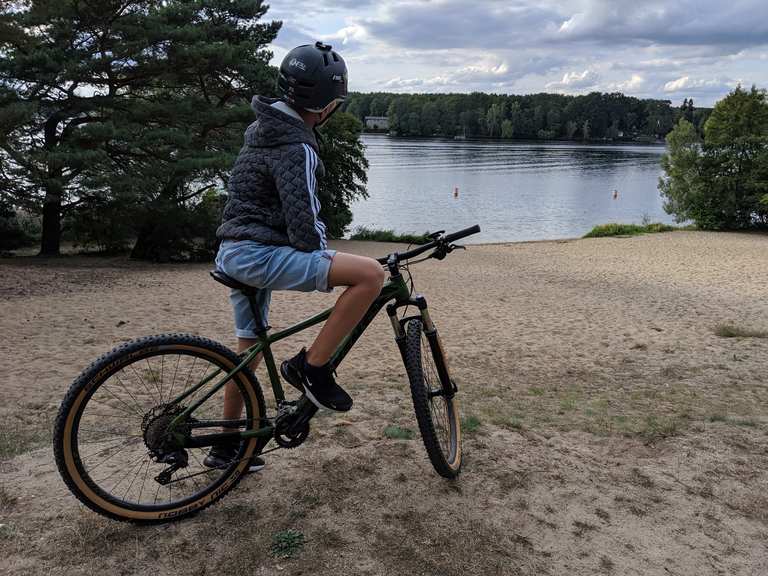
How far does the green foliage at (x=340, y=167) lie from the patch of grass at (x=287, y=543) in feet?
95.2

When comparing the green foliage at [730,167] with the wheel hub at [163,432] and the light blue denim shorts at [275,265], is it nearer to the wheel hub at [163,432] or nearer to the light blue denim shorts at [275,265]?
the light blue denim shorts at [275,265]

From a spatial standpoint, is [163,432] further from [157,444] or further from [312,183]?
[312,183]

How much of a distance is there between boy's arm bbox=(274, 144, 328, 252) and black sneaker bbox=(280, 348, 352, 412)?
1.56 ft

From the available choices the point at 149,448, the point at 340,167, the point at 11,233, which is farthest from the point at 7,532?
the point at 340,167

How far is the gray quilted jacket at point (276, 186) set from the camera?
2.31 meters

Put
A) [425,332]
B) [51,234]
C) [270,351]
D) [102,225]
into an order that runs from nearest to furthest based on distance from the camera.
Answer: [270,351]
[425,332]
[51,234]
[102,225]

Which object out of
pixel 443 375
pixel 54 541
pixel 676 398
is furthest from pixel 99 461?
pixel 676 398

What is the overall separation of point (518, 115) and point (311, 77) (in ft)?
434

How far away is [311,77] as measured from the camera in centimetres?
241

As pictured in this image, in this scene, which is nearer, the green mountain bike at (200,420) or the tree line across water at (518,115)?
the green mountain bike at (200,420)

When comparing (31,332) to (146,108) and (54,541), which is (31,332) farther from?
(146,108)

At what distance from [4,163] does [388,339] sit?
43.5 feet

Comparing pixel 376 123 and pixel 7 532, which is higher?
pixel 376 123

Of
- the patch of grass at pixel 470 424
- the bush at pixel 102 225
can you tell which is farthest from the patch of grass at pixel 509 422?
the bush at pixel 102 225
